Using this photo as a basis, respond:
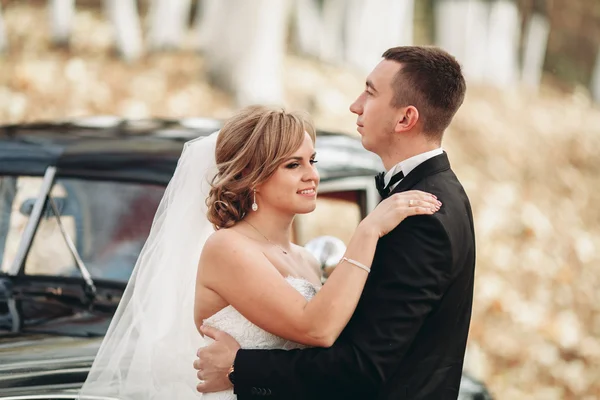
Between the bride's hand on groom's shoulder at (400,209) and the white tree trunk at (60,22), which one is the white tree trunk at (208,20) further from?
the bride's hand on groom's shoulder at (400,209)

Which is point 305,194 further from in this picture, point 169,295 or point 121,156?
point 121,156

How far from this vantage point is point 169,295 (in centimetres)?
365

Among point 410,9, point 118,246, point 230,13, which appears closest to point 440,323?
point 118,246

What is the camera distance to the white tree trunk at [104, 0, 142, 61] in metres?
14.7

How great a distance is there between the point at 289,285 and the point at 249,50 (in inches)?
404

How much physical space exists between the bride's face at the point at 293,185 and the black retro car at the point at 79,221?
1.00 meters

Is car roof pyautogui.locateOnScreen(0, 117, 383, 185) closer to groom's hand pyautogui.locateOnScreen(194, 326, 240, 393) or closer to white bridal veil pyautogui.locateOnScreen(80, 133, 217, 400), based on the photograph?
white bridal veil pyautogui.locateOnScreen(80, 133, 217, 400)

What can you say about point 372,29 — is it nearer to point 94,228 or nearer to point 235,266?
point 94,228

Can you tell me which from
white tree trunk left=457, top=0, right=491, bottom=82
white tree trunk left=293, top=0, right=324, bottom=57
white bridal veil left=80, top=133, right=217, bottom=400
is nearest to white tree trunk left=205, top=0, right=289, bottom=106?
white tree trunk left=293, top=0, right=324, bottom=57

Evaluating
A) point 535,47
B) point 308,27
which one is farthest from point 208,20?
point 535,47

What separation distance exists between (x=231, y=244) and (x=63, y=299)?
1462 millimetres

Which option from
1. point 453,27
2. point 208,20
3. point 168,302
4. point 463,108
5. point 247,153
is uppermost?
point 247,153

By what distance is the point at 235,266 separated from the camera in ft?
9.87

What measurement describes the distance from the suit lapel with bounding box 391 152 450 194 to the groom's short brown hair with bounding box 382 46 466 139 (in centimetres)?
11
